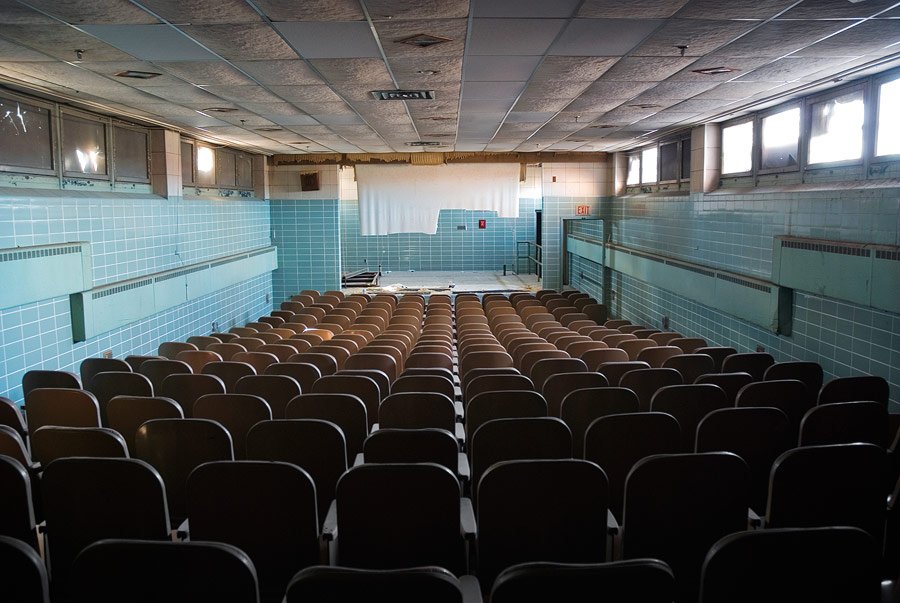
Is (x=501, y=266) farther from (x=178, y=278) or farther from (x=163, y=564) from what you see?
(x=163, y=564)

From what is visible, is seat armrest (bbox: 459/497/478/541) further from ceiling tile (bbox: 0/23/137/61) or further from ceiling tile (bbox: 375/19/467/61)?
ceiling tile (bbox: 0/23/137/61)

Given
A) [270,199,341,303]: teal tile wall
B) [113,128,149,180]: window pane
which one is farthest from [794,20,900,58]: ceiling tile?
[270,199,341,303]: teal tile wall

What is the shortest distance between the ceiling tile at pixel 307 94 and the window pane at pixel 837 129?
5.05m

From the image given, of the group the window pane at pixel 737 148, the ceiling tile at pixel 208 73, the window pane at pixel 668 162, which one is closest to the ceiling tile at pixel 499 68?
the ceiling tile at pixel 208 73

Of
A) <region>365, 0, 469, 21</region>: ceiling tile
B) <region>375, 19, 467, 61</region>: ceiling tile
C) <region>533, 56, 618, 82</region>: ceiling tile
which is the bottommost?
<region>365, 0, 469, 21</region>: ceiling tile

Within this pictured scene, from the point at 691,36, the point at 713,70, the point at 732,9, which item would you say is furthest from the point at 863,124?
the point at 732,9

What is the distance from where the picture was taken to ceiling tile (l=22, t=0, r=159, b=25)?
4.06 meters

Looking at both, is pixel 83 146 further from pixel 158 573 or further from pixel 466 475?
pixel 158 573

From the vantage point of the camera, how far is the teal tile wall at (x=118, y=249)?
6887 mm

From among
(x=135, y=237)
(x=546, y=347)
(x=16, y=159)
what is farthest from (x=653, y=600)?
(x=135, y=237)

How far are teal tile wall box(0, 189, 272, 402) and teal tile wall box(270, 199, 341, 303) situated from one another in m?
1.40

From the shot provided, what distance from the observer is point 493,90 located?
7.21 m

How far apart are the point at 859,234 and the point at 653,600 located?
556 centimetres

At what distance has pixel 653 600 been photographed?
1.75 m
